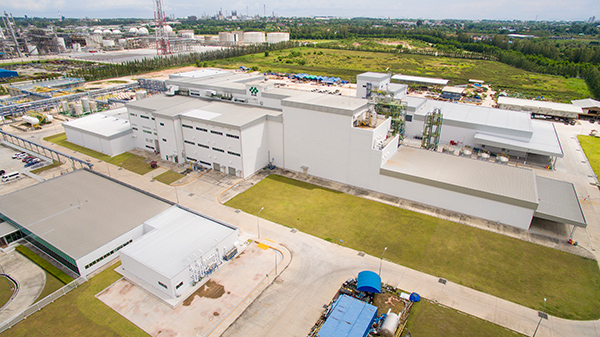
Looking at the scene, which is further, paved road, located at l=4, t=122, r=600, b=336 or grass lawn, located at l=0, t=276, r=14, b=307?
grass lawn, located at l=0, t=276, r=14, b=307

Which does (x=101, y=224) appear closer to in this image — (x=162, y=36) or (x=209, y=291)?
(x=209, y=291)

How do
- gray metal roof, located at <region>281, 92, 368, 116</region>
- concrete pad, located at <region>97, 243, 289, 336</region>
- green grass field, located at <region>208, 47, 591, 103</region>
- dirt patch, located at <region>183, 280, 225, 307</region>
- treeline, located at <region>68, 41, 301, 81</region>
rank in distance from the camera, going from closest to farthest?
concrete pad, located at <region>97, 243, 289, 336</region> < dirt patch, located at <region>183, 280, 225, 307</region> < gray metal roof, located at <region>281, 92, 368, 116</region> < green grass field, located at <region>208, 47, 591, 103</region> < treeline, located at <region>68, 41, 301, 81</region>

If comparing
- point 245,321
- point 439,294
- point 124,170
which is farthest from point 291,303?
point 124,170

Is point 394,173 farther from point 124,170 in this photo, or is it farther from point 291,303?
point 124,170

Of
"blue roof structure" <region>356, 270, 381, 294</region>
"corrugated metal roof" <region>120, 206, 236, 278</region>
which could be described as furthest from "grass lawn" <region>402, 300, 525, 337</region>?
"corrugated metal roof" <region>120, 206, 236, 278</region>

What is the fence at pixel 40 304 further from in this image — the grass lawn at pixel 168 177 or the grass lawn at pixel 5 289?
the grass lawn at pixel 168 177

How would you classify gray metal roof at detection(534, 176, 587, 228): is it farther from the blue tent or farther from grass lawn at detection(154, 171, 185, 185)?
the blue tent

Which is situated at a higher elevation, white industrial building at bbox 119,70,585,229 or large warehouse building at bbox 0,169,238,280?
white industrial building at bbox 119,70,585,229
